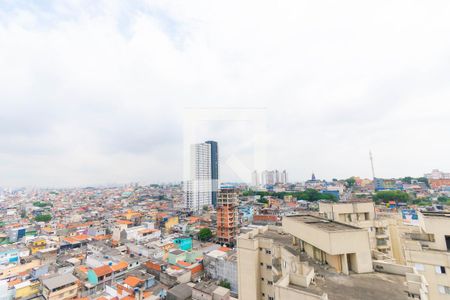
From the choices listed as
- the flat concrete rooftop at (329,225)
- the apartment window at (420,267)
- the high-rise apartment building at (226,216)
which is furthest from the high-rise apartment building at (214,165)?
the apartment window at (420,267)

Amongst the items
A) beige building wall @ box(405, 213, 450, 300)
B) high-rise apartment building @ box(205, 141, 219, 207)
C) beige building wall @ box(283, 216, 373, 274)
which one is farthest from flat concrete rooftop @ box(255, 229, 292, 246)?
high-rise apartment building @ box(205, 141, 219, 207)

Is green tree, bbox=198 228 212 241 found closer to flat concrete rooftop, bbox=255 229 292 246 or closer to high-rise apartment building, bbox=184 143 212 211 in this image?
flat concrete rooftop, bbox=255 229 292 246

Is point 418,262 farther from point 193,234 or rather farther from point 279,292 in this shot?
point 193,234

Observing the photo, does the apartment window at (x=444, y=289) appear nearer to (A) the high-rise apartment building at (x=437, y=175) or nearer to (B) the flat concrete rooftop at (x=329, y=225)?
(B) the flat concrete rooftop at (x=329, y=225)

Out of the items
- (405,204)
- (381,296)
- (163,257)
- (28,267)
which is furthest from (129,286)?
(405,204)

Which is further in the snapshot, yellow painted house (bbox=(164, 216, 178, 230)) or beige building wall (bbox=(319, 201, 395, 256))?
yellow painted house (bbox=(164, 216, 178, 230))

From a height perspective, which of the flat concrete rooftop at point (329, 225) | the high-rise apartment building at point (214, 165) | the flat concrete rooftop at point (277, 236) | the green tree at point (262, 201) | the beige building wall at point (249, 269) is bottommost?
the green tree at point (262, 201)
